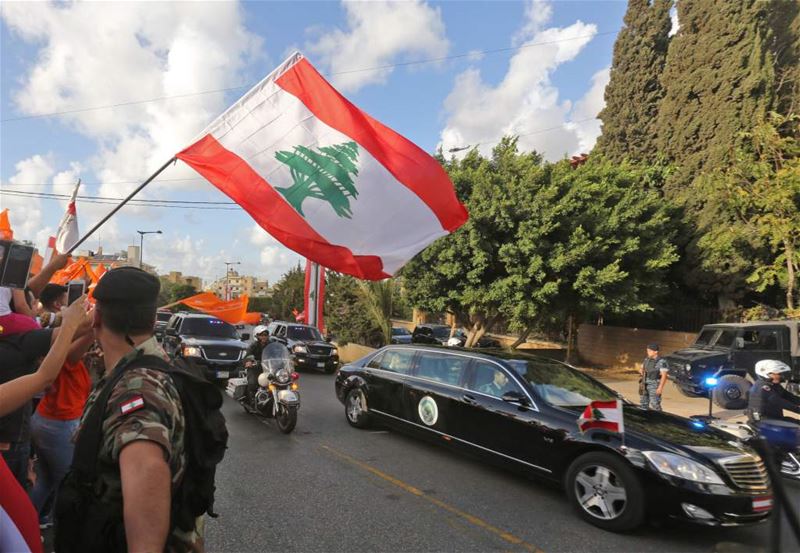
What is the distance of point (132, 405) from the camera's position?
58.6 inches

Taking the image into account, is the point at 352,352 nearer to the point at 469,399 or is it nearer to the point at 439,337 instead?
Answer: the point at 439,337

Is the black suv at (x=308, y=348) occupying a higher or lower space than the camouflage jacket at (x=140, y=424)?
lower

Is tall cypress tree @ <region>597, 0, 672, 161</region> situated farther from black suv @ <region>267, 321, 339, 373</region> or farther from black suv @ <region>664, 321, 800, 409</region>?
black suv @ <region>267, 321, 339, 373</region>

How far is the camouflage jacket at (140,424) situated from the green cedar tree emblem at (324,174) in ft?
11.6

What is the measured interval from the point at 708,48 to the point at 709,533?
64.9ft

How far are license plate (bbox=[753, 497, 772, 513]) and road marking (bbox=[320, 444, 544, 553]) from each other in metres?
1.85

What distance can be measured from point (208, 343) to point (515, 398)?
30.1ft

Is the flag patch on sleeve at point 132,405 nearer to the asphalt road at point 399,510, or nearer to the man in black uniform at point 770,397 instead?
the asphalt road at point 399,510

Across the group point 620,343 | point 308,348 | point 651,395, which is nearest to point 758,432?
point 651,395

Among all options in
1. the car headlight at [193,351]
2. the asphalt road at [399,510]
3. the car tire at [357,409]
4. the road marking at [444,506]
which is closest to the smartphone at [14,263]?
the asphalt road at [399,510]

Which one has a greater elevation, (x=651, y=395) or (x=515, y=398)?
(x=515, y=398)

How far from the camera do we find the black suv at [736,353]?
12039mm

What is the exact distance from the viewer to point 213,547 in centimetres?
386

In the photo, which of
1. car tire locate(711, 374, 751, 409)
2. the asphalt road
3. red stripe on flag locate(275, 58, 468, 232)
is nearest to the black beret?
the asphalt road
